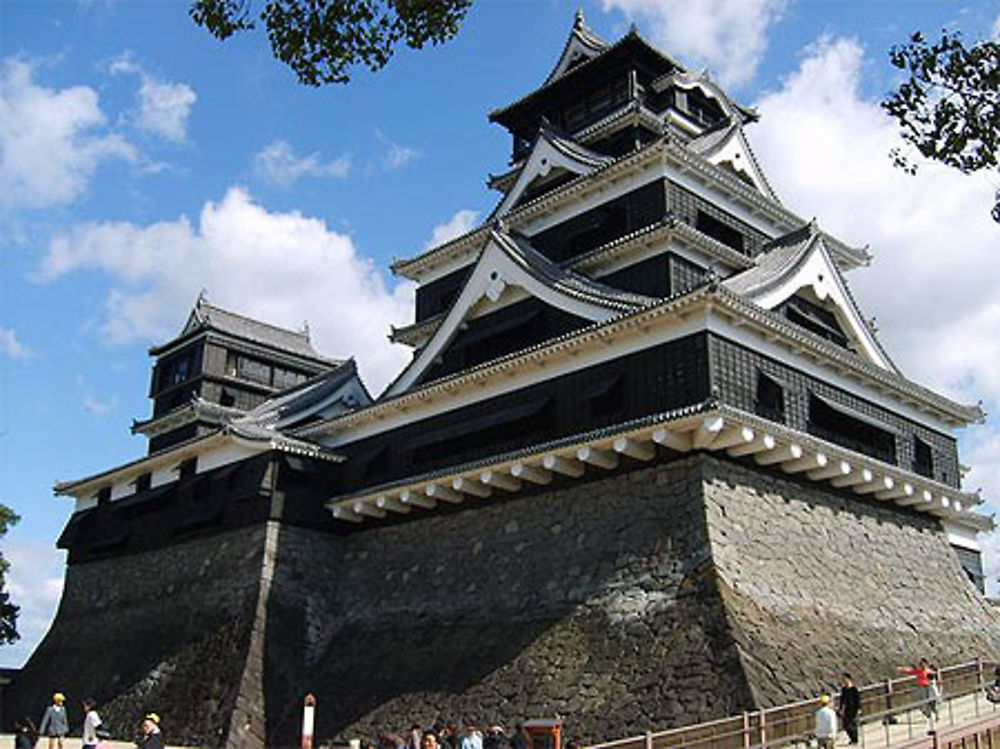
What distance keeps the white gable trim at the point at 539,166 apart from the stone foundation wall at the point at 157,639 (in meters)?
11.5

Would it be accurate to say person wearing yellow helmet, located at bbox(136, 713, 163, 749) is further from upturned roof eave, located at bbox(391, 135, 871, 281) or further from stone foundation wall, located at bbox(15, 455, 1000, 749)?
upturned roof eave, located at bbox(391, 135, 871, 281)

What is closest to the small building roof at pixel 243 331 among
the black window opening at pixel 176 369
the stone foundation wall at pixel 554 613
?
the black window opening at pixel 176 369

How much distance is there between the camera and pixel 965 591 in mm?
22375

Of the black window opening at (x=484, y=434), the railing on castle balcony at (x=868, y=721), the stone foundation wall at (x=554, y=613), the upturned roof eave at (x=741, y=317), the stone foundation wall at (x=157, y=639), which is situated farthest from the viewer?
the stone foundation wall at (x=157, y=639)

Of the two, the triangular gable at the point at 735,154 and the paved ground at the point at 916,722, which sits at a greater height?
the triangular gable at the point at 735,154

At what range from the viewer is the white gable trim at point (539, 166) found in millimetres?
26734

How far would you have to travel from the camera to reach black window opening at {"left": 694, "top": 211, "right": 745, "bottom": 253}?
24.4m

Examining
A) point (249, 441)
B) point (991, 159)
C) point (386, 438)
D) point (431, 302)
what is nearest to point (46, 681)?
point (249, 441)

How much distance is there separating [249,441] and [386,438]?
3.45 meters

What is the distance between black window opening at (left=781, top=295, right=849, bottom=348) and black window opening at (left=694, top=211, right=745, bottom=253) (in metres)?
2.92

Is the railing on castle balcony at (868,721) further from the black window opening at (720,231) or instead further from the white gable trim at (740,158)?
the white gable trim at (740,158)

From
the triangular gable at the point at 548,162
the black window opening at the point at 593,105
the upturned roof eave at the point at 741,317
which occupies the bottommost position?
the upturned roof eave at the point at 741,317

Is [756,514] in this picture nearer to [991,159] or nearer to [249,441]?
[991,159]

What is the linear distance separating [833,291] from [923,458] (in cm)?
429
